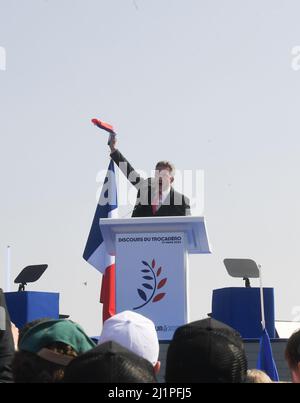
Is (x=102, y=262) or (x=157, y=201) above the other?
(x=157, y=201)

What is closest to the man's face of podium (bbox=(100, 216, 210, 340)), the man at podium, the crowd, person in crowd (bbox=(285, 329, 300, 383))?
the man at podium

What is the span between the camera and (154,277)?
7109 mm

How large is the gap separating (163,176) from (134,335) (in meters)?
4.27

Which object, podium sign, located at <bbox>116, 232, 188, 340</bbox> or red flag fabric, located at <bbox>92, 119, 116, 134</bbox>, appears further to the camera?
red flag fabric, located at <bbox>92, 119, 116, 134</bbox>

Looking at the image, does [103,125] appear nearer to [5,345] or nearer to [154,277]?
[154,277]

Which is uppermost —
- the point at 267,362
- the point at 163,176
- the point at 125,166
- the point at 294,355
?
the point at 125,166

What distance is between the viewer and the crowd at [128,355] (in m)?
2.14

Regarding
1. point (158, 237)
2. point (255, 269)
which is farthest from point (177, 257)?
point (255, 269)

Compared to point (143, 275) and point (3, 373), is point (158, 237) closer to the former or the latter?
point (143, 275)

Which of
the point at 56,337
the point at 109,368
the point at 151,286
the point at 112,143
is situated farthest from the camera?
the point at 112,143

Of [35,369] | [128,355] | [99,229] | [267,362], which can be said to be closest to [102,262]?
[99,229]

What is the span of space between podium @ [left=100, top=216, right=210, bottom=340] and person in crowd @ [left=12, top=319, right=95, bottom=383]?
13.4 ft

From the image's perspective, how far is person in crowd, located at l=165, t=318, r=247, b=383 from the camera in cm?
252

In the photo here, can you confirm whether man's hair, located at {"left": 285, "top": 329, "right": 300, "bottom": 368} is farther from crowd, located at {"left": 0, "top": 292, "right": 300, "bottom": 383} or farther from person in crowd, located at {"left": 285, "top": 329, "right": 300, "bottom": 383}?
crowd, located at {"left": 0, "top": 292, "right": 300, "bottom": 383}
